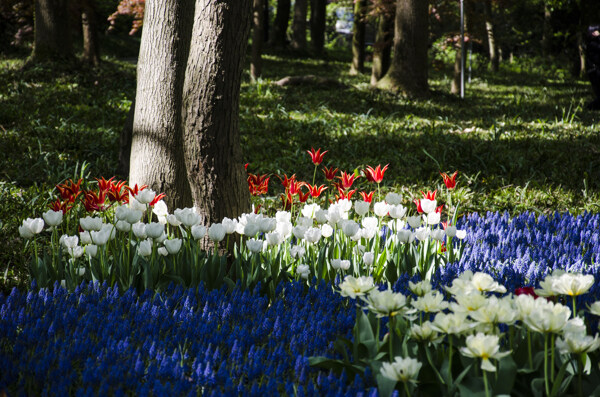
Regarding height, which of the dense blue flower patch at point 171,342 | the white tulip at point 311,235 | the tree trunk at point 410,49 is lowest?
the dense blue flower patch at point 171,342

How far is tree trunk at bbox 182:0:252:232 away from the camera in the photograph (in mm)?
3520

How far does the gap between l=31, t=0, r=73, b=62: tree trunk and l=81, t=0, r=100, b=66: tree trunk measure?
926 mm

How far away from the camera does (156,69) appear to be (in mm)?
4484

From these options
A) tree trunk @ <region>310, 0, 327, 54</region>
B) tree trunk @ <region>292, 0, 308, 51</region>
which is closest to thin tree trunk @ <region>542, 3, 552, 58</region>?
tree trunk @ <region>310, 0, 327, 54</region>

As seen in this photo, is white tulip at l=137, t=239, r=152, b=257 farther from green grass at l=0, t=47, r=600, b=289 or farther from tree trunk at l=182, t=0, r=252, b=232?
green grass at l=0, t=47, r=600, b=289

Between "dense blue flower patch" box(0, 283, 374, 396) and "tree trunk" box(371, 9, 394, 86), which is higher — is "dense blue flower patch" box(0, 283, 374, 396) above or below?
below

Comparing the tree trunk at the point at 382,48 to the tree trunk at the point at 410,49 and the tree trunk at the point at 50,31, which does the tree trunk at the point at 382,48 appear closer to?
the tree trunk at the point at 410,49

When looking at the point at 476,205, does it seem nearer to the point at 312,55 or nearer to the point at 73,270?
the point at 73,270

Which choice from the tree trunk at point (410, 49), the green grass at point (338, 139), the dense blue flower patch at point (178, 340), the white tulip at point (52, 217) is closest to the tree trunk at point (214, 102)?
the white tulip at point (52, 217)

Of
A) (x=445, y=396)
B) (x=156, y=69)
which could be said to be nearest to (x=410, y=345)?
(x=445, y=396)

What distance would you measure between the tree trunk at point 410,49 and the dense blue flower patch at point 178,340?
8122mm

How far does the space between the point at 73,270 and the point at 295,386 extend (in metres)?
1.66

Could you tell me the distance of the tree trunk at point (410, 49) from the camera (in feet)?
34.1

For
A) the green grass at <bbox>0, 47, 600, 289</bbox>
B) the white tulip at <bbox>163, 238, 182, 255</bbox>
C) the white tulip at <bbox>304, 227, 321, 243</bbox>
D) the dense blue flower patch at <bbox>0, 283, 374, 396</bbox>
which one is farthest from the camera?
the green grass at <bbox>0, 47, 600, 289</bbox>
